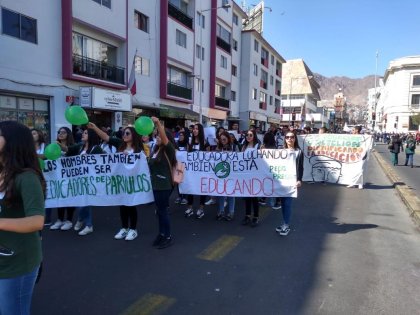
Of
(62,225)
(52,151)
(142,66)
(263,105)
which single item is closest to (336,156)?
(62,225)

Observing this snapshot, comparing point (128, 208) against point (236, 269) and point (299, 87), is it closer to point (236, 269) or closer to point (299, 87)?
point (236, 269)

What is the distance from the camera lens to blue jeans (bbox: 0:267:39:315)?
214 centimetres

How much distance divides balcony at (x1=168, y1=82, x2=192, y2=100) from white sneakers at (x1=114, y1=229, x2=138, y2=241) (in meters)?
22.3

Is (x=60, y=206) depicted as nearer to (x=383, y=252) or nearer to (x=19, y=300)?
(x=19, y=300)

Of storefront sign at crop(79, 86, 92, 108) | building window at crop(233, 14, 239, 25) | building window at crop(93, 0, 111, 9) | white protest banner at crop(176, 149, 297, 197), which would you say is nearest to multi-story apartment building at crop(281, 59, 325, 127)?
building window at crop(233, 14, 239, 25)

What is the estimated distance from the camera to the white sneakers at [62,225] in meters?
6.15

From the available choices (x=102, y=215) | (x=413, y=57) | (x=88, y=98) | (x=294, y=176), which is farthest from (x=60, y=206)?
(x=413, y=57)

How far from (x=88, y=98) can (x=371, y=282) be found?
1689 centimetres

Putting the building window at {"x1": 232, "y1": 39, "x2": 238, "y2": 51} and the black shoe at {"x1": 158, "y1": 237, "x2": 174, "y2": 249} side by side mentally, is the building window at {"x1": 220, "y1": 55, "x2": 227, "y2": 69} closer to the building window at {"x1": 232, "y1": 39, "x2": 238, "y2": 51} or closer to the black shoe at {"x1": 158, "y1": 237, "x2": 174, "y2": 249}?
the building window at {"x1": 232, "y1": 39, "x2": 238, "y2": 51}

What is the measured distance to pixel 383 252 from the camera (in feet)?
17.3

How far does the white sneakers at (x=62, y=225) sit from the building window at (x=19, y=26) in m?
11.9

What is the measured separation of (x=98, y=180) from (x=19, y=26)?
40.9 ft

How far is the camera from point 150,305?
360 cm

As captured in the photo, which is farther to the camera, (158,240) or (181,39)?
(181,39)
